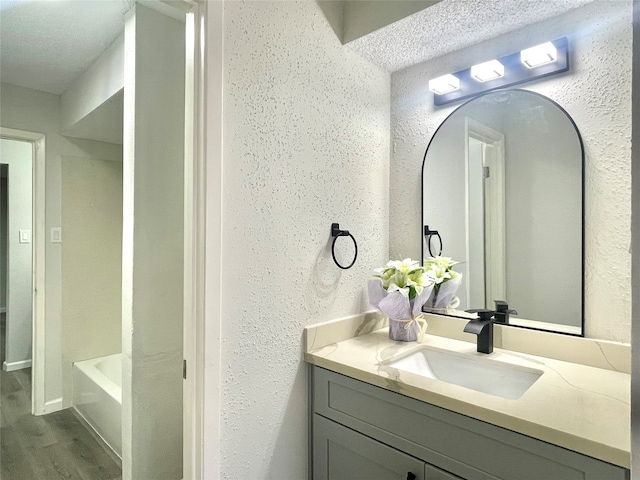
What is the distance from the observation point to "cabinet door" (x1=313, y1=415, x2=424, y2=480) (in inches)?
43.2

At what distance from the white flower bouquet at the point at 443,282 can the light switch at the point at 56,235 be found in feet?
8.48

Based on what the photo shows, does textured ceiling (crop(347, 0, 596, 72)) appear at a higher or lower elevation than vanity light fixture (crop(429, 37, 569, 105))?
higher

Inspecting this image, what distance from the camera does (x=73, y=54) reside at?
82.9 inches

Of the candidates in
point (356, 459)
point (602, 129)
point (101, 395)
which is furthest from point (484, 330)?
point (101, 395)

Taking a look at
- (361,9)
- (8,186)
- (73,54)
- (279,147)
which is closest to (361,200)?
(279,147)

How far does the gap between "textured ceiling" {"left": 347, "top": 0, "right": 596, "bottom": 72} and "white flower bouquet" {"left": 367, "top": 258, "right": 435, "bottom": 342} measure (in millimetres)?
928

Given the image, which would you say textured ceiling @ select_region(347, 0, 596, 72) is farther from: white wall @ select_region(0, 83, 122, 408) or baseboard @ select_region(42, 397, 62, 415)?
baseboard @ select_region(42, 397, 62, 415)

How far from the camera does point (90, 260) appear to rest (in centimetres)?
281

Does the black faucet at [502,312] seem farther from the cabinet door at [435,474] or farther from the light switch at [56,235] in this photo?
the light switch at [56,235]

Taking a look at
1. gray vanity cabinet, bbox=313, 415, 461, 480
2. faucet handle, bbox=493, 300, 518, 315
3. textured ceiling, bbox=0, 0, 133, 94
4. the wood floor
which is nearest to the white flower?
faucet handle, bbox=493, 300, 518, 315

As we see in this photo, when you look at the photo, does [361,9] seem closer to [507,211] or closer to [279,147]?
[279,147]

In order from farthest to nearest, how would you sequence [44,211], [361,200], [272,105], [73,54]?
[44,211]
[73,54]
[361,200]
[272,105]

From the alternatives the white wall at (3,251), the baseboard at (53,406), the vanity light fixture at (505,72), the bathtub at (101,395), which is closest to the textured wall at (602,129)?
the vanity light fixture at (505,72)

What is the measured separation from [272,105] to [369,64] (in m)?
0.67
